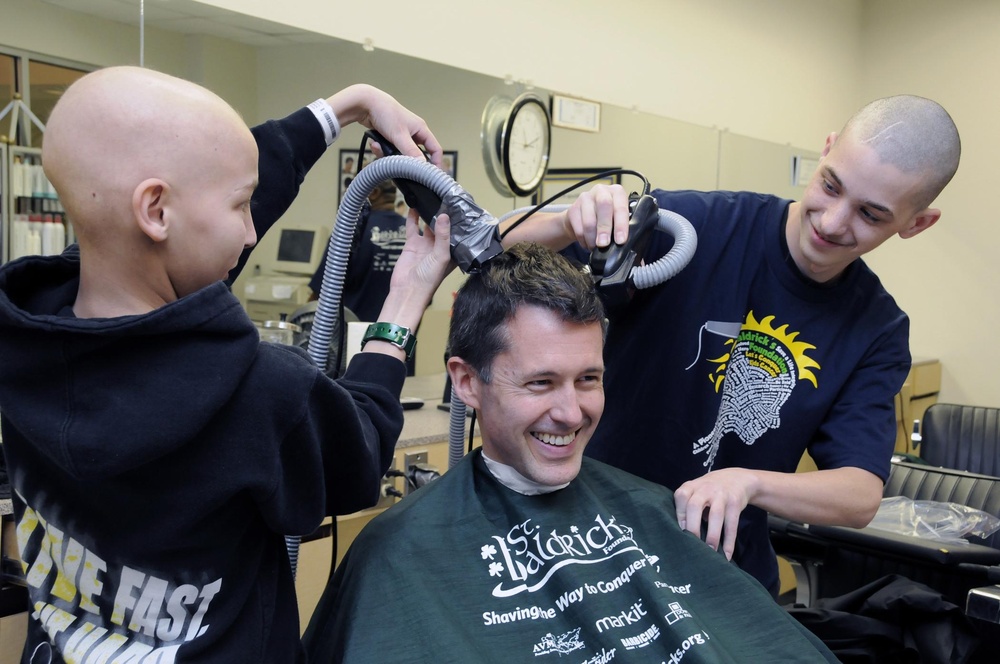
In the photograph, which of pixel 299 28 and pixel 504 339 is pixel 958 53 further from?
pixel 504 339

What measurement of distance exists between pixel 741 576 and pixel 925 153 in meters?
0.83

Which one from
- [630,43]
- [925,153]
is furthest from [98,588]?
[630,43]

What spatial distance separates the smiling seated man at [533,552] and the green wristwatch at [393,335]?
1.07 feet

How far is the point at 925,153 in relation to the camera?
63.3 inches

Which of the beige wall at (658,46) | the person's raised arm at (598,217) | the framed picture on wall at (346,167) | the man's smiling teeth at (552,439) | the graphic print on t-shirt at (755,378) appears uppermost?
the beige wall at (658,46)

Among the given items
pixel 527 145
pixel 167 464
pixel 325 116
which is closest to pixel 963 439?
pixel 527 145

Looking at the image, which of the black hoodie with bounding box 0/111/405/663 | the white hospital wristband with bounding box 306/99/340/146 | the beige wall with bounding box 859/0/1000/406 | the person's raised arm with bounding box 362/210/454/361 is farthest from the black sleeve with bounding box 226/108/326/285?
the beige wall with bounding box 859/0/1000/406

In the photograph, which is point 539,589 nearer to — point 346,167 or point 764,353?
point 764,353

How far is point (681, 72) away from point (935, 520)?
2605 mm

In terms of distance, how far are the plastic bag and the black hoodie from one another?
2230mm

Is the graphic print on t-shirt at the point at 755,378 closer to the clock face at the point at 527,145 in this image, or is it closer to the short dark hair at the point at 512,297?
the short dark hair at the point at 512,297

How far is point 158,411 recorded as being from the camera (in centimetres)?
94

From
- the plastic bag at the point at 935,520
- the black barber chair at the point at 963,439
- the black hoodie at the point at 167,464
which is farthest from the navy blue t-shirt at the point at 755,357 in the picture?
the black barber chair at the point at 963,439

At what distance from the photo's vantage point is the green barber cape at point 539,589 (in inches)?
56.7
